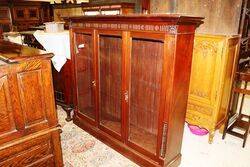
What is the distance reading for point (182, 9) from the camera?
306cm

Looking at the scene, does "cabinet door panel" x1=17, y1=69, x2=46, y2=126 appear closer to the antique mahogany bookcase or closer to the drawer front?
the drawer front

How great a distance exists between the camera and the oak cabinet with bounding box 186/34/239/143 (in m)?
2.37

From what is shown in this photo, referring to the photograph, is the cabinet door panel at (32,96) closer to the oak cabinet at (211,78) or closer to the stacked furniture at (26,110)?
the stacked furniture at (26,110)

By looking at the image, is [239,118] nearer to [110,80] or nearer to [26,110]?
[110,80]

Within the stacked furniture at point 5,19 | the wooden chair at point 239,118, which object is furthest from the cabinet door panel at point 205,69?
the stacked furniture at point 5,19

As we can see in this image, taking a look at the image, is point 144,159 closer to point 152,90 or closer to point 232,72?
point 152,90

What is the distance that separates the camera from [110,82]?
2742mm

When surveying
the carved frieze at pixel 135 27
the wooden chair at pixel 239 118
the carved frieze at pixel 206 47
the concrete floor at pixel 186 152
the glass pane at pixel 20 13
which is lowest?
the concrete floor at pixel 186 152

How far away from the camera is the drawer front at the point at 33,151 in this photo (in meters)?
1.52

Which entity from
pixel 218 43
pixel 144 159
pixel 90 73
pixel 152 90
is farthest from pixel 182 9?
pixel 144 159

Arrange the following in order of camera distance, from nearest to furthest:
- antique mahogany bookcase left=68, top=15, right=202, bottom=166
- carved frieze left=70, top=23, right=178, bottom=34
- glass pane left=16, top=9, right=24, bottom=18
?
carved frieze left=70, top=23, right=178, bottom=34, antique mahogany bookcase left=68, top=15, right=202, bottom=166, glass pane left=16, top=9, right=24, bottom=18

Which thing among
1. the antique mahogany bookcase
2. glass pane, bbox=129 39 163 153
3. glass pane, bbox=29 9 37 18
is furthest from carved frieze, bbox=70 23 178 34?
glass pane, bbox=29 9 37 18

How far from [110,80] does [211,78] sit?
1253 millimetres

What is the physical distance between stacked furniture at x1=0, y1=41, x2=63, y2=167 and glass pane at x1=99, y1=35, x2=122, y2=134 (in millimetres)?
974
